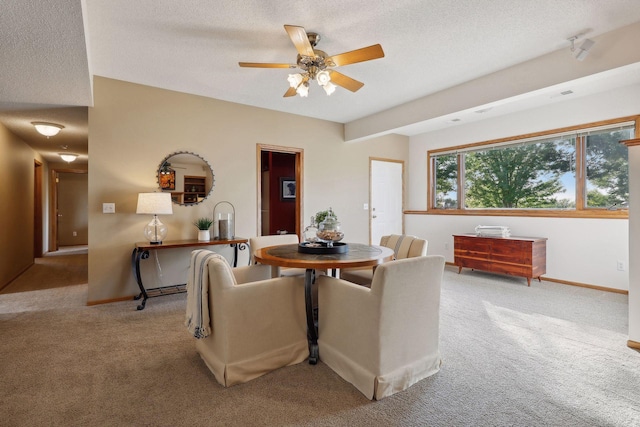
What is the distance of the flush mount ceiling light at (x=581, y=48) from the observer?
2.64 metres

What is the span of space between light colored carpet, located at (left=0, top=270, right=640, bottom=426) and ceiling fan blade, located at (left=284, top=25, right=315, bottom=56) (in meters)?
1.92

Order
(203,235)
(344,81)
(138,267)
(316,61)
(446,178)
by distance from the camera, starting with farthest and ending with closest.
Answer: (446,178)
(203,235)
(138,267)
(344,81)
(316,61)

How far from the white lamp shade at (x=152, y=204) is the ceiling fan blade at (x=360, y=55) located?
7.75 ft

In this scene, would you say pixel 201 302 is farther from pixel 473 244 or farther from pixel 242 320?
pixel 473 244

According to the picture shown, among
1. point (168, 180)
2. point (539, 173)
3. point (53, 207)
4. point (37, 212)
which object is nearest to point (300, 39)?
point (168, 180)

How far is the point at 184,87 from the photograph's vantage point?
3.83 meters

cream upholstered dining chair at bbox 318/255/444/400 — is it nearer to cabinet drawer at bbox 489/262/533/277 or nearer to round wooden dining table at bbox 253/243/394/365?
round wooden dining table at bbox 253/243/394/365

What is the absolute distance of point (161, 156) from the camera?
12.7 ft

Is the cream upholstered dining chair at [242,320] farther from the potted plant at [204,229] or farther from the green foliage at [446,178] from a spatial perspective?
the green foliage at [446,178]

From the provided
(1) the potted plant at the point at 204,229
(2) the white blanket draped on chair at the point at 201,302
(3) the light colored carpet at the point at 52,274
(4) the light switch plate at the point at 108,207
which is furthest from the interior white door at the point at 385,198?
(3) the light colored carpet at the point at 52,274

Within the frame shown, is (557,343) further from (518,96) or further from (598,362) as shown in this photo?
(518,96)

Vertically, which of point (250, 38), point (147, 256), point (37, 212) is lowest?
point (147, 256)

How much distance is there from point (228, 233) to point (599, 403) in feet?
11.9

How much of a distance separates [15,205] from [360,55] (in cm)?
593
